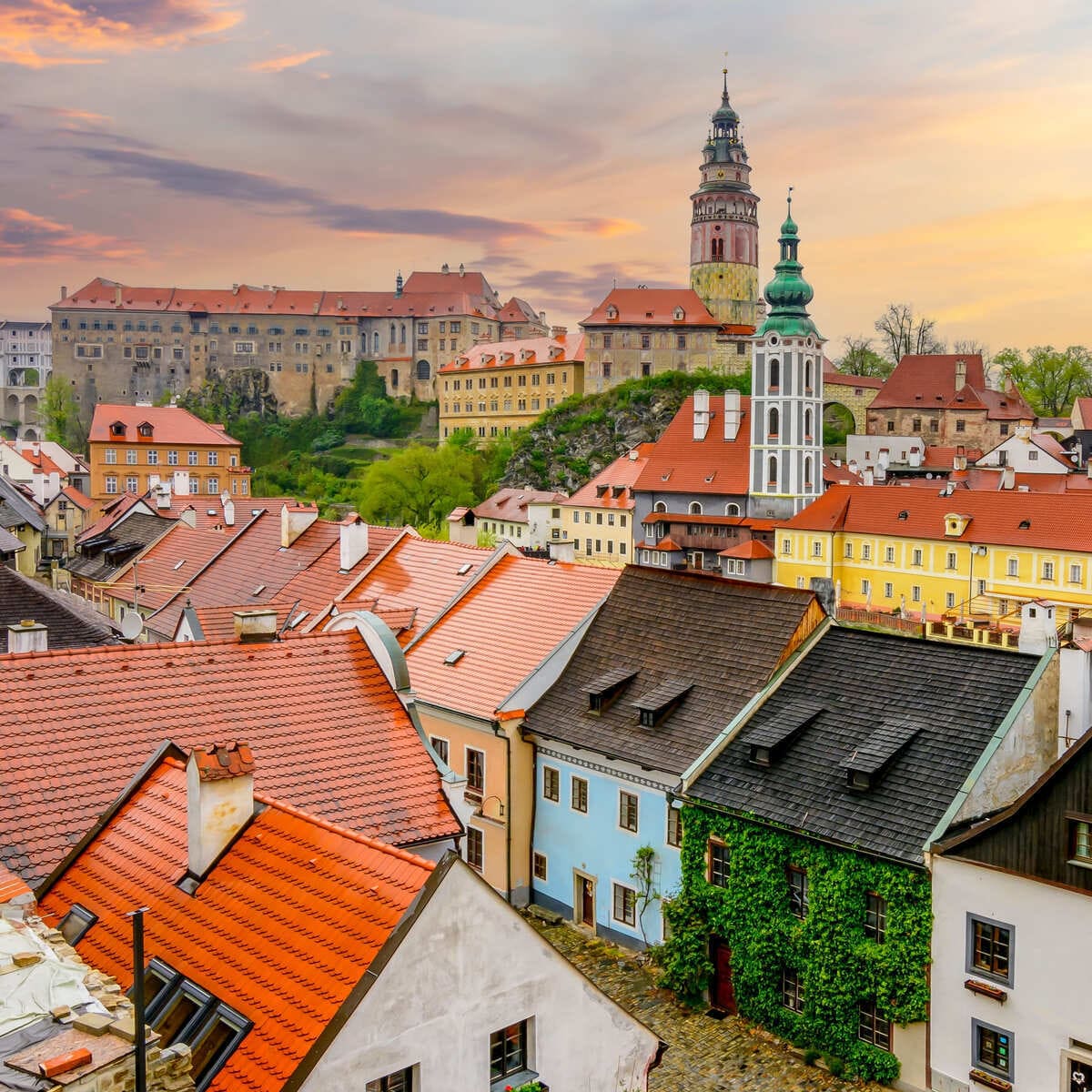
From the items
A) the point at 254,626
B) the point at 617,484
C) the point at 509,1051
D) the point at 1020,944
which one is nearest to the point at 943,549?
the point at 617,484

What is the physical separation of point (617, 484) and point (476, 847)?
216ft

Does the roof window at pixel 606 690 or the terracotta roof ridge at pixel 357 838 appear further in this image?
the roof window at pixel 606 690

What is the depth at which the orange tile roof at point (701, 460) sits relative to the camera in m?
82.8

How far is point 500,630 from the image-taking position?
1117 inches

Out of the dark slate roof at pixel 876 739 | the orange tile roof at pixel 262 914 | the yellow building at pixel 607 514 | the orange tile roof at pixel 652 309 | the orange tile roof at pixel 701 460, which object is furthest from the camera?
the orange tile roof at pixel 652 309

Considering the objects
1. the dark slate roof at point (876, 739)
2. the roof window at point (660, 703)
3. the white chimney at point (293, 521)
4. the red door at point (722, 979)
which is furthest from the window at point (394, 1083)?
the white chimney at point (293, 521)

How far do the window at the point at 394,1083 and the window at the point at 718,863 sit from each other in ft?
39.2

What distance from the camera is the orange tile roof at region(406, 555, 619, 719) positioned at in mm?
26844

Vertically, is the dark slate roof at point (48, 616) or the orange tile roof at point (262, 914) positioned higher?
the dark slate roof at point (48, 616)

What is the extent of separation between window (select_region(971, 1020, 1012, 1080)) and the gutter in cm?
266

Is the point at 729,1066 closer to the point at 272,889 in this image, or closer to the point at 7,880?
the point at 272,889

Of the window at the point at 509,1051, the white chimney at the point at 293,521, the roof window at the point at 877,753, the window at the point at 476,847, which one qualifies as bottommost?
the window at the point at 476,847

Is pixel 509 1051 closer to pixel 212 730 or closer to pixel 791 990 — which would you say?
pixel 212 730

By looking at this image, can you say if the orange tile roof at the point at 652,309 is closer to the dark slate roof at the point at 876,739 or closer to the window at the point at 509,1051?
the dark slate roof at the point at 876,739
